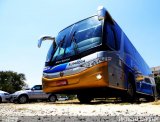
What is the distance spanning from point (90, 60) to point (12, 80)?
68.2 m

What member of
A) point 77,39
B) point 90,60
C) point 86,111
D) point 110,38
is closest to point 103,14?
point 110,38

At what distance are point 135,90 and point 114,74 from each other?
2.98 metres

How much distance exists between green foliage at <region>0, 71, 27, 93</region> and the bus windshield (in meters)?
62.5

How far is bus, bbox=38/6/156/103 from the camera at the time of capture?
9.61 meters

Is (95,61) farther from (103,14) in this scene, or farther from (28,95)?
(28,95)

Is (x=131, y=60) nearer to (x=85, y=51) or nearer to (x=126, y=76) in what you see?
(x=126, y=76)

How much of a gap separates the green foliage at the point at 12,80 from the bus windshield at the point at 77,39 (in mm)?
62530

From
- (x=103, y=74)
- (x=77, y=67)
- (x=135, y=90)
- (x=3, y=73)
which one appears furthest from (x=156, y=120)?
(x=3, y=73)

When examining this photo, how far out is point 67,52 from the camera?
10820mm

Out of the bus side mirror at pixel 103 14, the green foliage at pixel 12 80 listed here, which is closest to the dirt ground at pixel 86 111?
the bus side mirror at pixel 103 14

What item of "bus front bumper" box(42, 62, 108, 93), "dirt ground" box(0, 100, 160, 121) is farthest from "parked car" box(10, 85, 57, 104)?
"dirt ground" box(0, 100, 160, 121)

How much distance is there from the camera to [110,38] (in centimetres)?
1039

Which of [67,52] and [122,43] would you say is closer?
[67,52]

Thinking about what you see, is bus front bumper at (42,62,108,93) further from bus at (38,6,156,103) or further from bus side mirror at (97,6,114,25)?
bus side mirror at (97,6,114,25)
